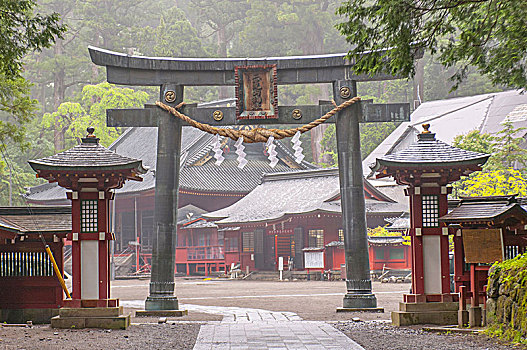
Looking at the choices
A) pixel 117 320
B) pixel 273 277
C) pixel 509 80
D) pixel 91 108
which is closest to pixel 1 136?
pixel 117 320

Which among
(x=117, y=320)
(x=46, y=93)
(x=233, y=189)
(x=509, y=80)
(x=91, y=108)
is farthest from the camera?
(x=46, y=93)

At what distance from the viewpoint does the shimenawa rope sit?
50.6ft

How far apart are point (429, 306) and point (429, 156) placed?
2.74 meters

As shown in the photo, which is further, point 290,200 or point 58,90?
point 58,90

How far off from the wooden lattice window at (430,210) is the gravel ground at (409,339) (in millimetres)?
2074

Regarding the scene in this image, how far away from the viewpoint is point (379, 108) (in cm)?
1600

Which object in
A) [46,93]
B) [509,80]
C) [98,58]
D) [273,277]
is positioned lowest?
[273,277]

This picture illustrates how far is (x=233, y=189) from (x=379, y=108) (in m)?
28.8

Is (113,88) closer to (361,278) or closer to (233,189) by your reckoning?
(233,189)

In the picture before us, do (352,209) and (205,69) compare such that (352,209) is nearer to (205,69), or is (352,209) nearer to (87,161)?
(205,69)

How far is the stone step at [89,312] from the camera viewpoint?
43.5ft

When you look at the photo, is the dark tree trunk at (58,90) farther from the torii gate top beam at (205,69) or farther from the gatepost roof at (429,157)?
the gatepost roof at (429,157)

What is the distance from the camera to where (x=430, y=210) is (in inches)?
537

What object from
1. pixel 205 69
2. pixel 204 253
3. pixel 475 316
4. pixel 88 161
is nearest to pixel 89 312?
pixel 88 161
